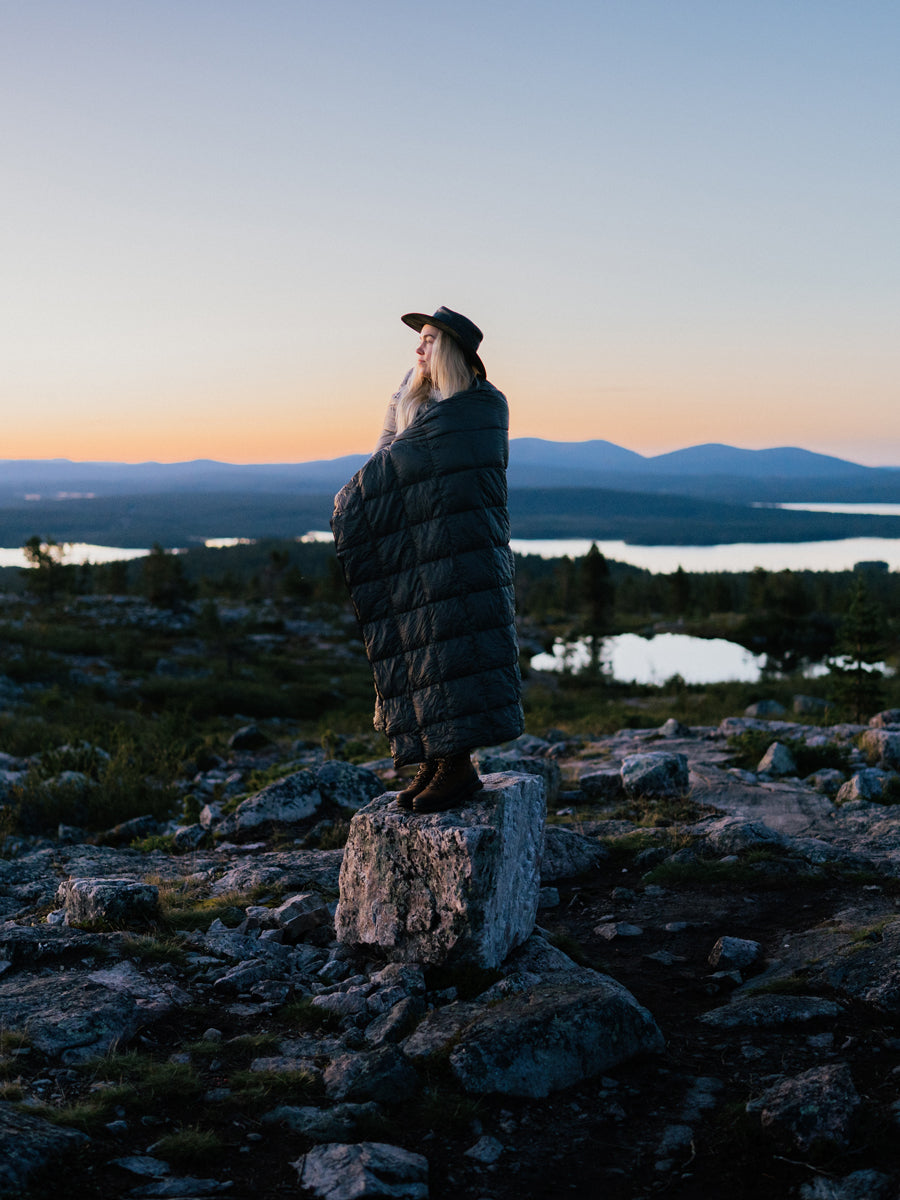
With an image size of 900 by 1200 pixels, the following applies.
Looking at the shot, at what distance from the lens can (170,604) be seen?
51562 millimetres

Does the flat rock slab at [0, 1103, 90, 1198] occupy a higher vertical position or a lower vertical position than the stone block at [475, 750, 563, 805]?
higher

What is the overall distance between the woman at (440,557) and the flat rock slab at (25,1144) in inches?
98.5

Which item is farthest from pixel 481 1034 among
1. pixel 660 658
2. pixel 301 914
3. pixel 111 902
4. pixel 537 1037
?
pixel 660 658

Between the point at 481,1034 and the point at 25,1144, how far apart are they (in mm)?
1930

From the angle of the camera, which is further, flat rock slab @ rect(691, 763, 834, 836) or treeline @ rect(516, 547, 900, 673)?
treeline @ rect(516, 547, 900, 673)

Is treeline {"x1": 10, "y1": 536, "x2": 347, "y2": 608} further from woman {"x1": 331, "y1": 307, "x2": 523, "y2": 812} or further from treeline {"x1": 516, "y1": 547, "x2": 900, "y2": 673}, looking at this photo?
woman {"x1": 331, "y1": 307, "x2": 523, "y2": 812}

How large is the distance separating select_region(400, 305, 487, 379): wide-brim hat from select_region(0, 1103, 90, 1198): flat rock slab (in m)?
4.12

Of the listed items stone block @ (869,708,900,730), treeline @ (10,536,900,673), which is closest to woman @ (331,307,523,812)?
stone block @ (869,708,900,730)

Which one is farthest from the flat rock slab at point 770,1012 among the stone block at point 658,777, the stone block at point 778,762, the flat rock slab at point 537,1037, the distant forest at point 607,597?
the distant forest at point 607,597

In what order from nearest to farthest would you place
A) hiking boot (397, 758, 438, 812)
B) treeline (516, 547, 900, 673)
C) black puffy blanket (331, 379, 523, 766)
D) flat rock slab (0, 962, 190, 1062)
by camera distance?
flat rock slab (0, 962, 190, 1062)
black puffy blanket (331, 379, 523, 766)
hiking boot (397, 758, 438, 812)
treeline (516, 547, 900, 673)

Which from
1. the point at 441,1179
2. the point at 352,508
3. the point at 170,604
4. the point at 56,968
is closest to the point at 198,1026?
the point at 56,968

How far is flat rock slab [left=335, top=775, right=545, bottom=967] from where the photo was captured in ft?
16.9

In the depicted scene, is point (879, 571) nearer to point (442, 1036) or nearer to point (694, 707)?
point (694, 707)

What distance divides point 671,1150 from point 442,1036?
1212 millimetres
